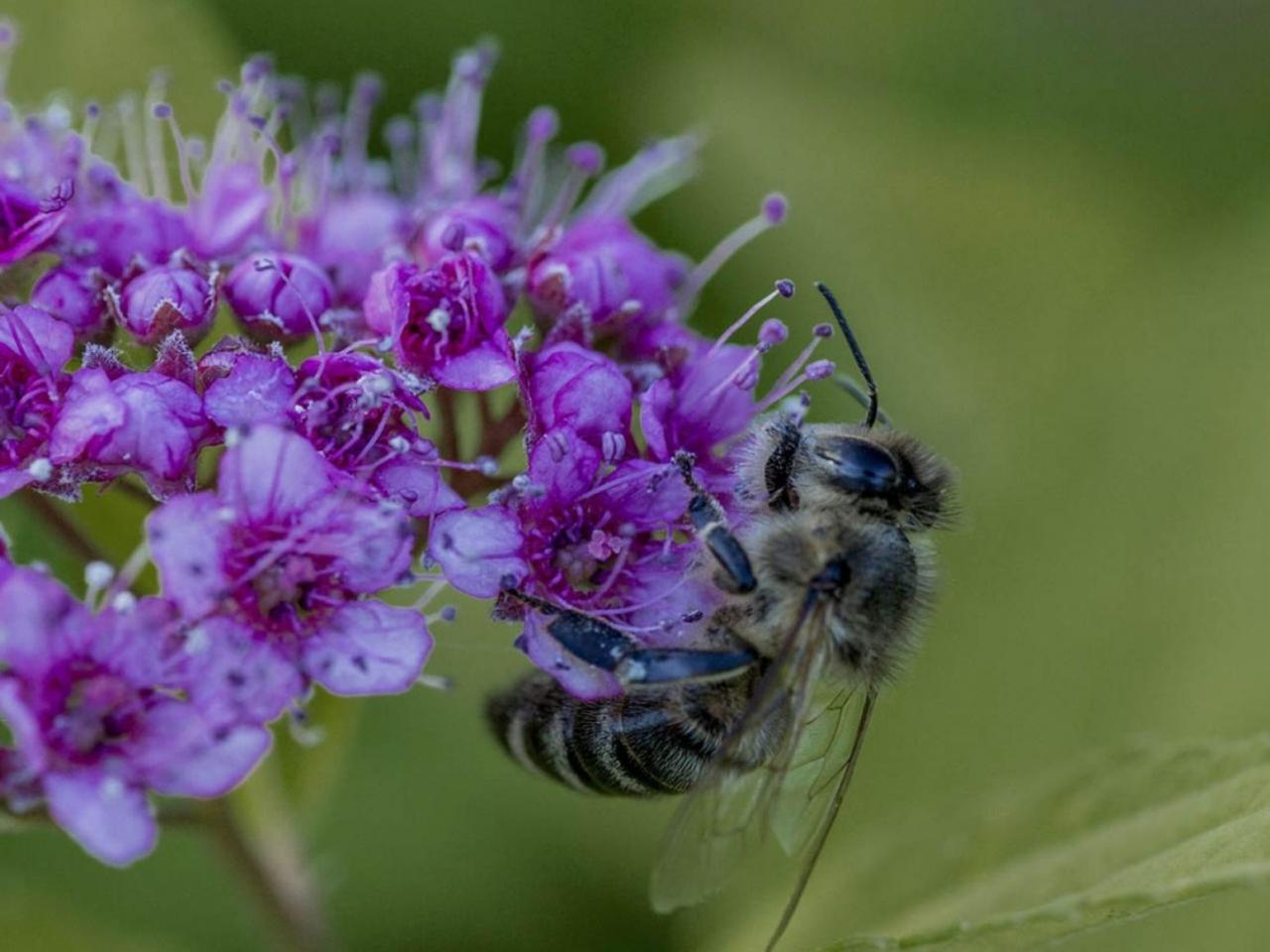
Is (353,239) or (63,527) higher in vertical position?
(353,239)

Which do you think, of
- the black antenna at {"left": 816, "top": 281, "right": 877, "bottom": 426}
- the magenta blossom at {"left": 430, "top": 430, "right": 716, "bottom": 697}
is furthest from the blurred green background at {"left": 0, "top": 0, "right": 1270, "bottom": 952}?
the magenta blossom at {"left": 430, "top": 430, "right": 716, "bottom": 697}

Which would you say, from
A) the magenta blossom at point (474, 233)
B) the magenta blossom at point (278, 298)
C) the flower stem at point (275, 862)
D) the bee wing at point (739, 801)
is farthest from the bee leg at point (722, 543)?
the flower stem at point (275, 862)

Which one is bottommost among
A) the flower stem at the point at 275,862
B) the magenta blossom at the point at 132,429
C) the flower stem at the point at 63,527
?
the flower stem at the point at 275,862

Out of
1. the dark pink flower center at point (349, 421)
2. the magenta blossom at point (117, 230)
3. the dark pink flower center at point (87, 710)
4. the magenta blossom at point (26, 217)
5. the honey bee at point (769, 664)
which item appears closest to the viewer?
the dark pink flower center at point (87, 710)

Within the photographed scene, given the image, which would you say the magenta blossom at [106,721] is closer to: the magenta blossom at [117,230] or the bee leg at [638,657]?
the bee leg at [638,657]

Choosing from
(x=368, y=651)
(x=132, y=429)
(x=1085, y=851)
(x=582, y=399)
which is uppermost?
(x=582, y=399)

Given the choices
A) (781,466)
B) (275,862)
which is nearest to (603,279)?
(781,466)

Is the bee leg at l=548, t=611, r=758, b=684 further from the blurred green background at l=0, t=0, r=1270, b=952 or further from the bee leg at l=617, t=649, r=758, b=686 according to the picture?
the blurred green background at l=0, t=0, r=1270, b=952

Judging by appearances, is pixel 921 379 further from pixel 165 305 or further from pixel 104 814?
pixel 104 814
